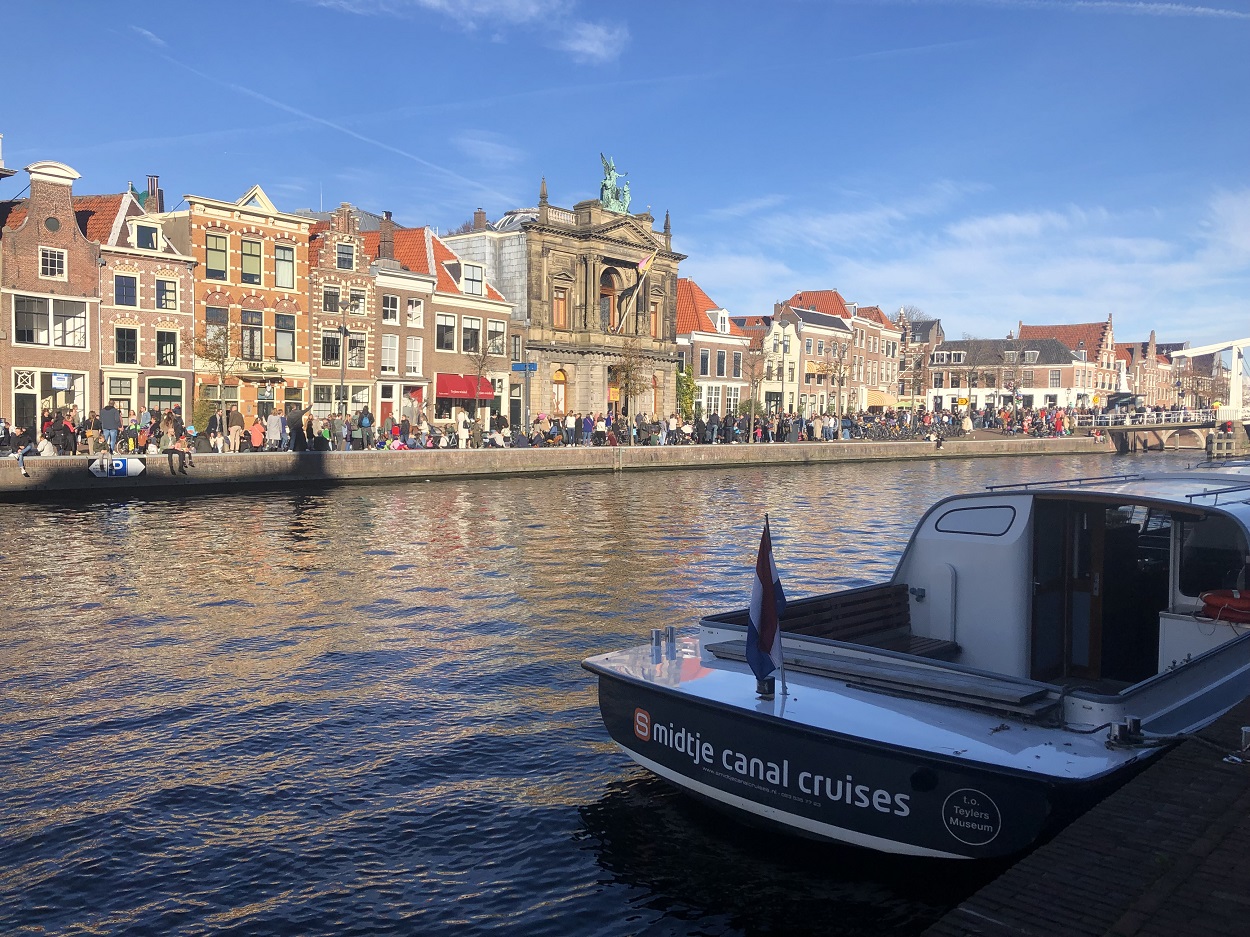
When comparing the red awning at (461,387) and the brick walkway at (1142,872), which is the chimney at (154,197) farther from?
the brick walkway at (1142,872)

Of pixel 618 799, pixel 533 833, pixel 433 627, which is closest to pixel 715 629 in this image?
pixel 618 799

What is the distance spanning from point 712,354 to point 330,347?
3273 cm

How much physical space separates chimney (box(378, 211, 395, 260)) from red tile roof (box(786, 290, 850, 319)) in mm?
43294

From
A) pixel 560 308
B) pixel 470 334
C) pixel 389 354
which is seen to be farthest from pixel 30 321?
pixel 560 308

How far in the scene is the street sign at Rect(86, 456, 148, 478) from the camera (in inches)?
1170

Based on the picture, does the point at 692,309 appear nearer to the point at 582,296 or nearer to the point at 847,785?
the point at 582,296

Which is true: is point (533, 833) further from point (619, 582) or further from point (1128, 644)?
point (619, 582)

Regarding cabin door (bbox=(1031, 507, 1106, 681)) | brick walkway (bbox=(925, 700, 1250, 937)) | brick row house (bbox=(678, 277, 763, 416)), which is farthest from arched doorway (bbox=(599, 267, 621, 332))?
brick walkway (bbox=(925, 700, 1250, 937))

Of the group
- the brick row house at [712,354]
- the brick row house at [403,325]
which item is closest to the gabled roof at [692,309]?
the brick row house at [712,354]

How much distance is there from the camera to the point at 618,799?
27.5ft

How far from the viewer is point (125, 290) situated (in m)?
42.0

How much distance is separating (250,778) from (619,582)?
9.25 meters

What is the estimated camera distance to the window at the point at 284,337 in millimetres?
47537

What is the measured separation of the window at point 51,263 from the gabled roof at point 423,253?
16.3 m
